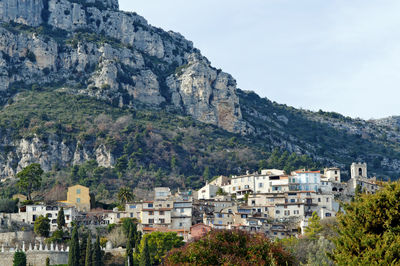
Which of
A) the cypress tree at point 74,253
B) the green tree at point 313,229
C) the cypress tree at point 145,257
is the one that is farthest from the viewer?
the green tree at point 313,229

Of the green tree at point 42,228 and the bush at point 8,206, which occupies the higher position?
the bush at point 8,206

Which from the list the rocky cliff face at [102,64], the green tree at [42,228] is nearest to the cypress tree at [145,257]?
the green tree at [42,228]

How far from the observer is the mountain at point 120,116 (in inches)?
5595

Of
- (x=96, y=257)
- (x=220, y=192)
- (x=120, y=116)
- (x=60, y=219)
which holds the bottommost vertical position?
(x=96, y=257)

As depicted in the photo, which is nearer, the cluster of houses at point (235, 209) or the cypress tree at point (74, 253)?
the cypress tree at point (74, 253)

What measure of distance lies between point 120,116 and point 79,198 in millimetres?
56312

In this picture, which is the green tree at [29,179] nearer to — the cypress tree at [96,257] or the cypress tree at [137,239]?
the cypress tree at [137,239]

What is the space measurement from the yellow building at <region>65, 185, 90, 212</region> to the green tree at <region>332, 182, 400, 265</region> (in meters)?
76.9

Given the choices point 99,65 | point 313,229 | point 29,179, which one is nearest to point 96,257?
point 313,229

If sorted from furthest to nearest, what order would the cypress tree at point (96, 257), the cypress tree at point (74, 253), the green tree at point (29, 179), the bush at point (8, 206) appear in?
1. the green tree at point (29, 179)
2. the bush at point (8, 206)
3. the cypress tree at point (96, 257)
4. the cypress tree at point (74, 253)

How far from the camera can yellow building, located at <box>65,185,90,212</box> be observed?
10300 cm

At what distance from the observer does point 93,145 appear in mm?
146500

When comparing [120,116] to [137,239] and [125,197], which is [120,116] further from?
[137,239]

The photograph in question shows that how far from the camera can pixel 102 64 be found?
6762 inches
